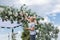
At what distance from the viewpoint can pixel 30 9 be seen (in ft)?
88.4

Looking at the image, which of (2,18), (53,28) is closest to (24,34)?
(2,18)

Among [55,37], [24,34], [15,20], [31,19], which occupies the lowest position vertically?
[55,37]

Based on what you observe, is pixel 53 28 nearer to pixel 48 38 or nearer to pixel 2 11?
pixel 48 38

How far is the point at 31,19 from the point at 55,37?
5963cm

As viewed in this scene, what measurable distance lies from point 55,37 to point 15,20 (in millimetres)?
42953

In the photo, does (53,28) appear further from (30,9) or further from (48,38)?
(30,9)

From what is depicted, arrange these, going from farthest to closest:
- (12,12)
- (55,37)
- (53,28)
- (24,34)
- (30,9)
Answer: (55,37), (53,28), (24,34), (30,9), (12,12)

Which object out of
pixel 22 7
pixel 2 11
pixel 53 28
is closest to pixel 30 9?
pixel 22 7

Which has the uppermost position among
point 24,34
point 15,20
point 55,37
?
point 15,20

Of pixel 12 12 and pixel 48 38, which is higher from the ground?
pixel 12 12

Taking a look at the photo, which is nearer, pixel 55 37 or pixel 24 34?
pixel 24 34

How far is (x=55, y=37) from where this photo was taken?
67.2 metres

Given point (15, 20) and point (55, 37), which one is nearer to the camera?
point (15, 20)

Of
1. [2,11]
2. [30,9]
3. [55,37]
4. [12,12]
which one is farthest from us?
[55,37]
